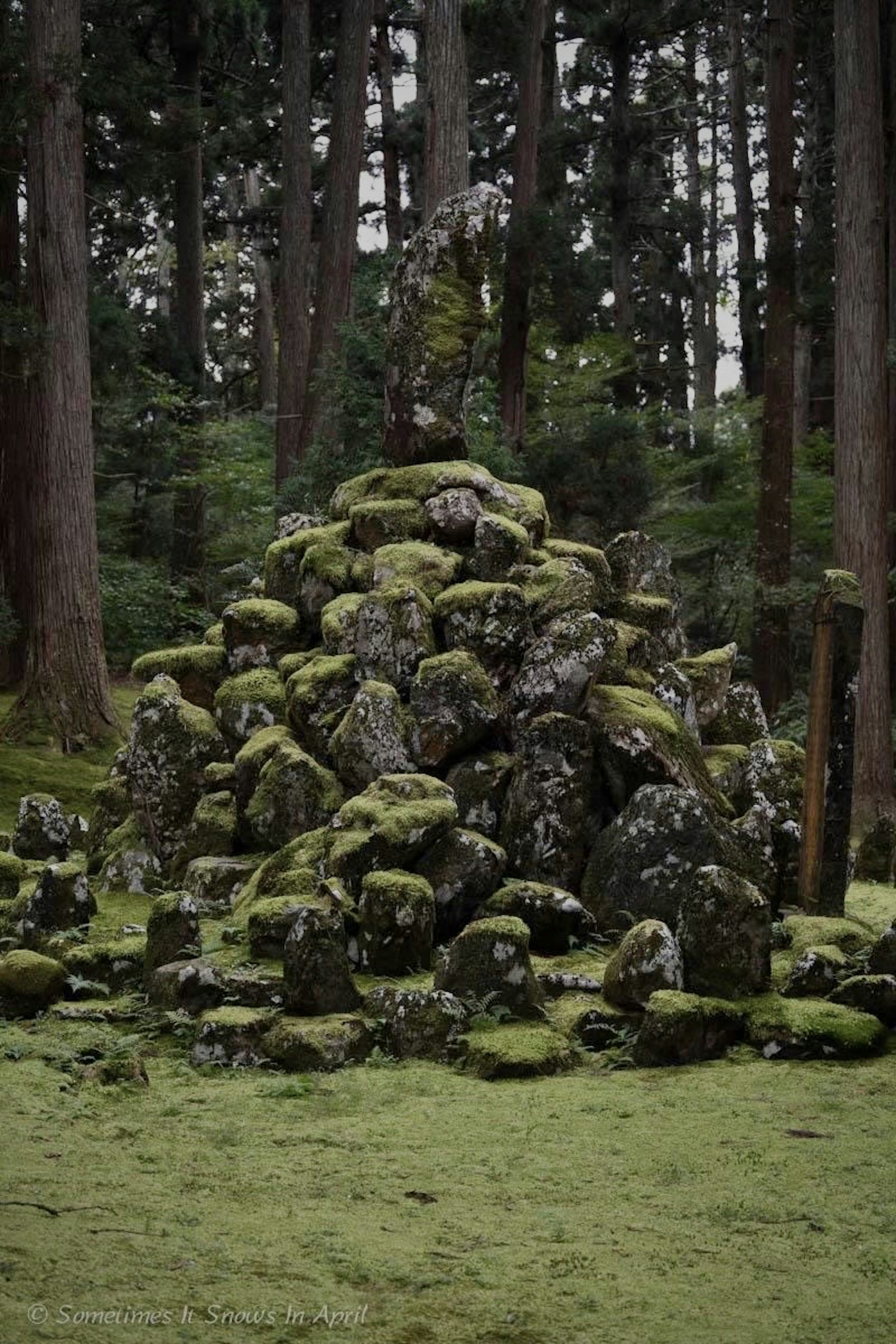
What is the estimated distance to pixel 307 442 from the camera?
2033 centimetres

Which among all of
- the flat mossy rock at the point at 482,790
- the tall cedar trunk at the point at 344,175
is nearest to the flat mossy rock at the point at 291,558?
the flat mossy rock at the point at 482,790

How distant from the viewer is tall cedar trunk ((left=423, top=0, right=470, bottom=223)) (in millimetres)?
16984

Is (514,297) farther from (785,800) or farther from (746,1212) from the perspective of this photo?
(746,1212)

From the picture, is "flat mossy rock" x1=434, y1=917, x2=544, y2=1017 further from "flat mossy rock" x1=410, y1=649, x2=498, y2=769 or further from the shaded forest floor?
"flat mossy rock" x1=410, y1=649, x2=498, y2=769

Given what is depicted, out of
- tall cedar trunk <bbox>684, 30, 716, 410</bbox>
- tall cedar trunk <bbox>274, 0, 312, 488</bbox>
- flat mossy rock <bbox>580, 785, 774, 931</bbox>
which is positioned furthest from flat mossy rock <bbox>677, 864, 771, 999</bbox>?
tall cedar trunk <bbox>684, 30, 716, 410</bbox>

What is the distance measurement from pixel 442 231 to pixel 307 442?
906 cm

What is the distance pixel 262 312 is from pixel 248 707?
1106 inches

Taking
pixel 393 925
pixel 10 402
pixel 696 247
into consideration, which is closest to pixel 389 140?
pixel 696 247

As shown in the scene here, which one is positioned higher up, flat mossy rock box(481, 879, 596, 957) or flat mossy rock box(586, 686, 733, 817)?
flat mossy rock box(586, 686, 733, 817)

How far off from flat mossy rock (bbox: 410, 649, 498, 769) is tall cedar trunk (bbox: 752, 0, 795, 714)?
10.1 metres

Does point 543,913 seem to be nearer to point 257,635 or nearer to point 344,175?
point 257,635

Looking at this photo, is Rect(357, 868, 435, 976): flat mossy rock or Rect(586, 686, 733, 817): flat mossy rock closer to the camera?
Rect(357, 868, 435, 976): flat mossy rock

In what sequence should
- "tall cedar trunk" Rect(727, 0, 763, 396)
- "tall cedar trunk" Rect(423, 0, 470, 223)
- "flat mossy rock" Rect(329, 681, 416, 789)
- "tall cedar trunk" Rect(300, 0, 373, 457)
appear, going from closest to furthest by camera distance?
"flat mossy rock" Rect(329, 681, 416, 789), "tall cedar trunk" Rect(423, 0, 470, 223), "tall cedar trunk" Rect(300, 0, 373, 457), "tall cedar trunk" Rect(727, 0, 763, 396)

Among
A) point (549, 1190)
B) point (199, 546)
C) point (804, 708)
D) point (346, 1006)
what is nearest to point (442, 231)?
point (346, 1006)
